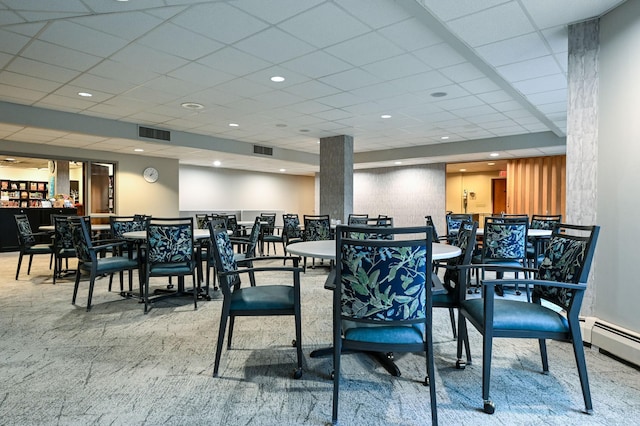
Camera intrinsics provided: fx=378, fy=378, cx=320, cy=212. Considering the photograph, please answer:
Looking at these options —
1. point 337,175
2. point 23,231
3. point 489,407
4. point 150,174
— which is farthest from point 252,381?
point 150,174

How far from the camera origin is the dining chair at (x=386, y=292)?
178 cm

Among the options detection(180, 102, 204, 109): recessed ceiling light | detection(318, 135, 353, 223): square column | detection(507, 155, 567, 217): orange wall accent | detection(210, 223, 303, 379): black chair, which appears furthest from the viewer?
detection(507, 155, 567, 217): orange wall accent

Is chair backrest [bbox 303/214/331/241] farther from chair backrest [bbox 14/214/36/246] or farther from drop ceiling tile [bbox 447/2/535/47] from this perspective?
chair backrest [bbox 14/214/36/246]

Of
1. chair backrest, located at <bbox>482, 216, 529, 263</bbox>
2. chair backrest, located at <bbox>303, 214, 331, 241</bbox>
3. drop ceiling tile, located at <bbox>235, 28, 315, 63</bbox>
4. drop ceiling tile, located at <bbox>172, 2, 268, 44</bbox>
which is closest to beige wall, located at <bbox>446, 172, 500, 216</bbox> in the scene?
chair backrest, located at <bbox>303, 214, 331, 241</bbox>

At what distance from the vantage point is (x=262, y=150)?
9852 millimetres

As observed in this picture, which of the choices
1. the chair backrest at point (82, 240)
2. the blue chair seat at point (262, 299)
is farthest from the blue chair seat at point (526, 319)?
the chair backrest at point (82, 240)

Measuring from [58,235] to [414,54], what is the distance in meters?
5.01

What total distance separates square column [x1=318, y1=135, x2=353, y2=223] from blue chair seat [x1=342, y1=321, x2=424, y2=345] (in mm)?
6452

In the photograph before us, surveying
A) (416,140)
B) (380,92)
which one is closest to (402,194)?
(416,140)

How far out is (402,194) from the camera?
1180 centimetres

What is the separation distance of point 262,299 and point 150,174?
9.10m

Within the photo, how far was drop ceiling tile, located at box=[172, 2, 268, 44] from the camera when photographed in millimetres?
3059

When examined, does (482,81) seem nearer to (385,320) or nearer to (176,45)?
(176,45)

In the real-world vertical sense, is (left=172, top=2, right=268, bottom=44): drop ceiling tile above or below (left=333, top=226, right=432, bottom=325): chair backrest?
above
